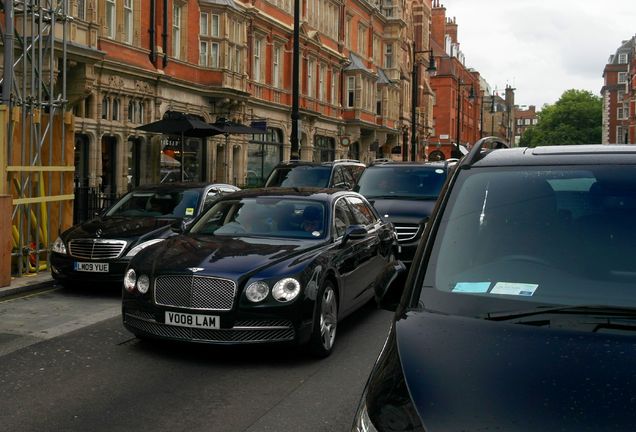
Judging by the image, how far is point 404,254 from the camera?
11133mm

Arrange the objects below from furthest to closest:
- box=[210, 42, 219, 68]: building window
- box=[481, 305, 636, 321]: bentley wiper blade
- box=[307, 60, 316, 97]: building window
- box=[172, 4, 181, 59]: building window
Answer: box=[307, 60, 316, 97]: building window → box=[210, 42, 219, 68]: building window → box=[172, 4, 181, 59]: building window → box=[481, 305, 636, 321]: bentley wiper blade

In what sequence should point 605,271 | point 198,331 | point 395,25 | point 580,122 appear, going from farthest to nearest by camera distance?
1. point 580,122
2. point 395,25
3. point 198,331
4. point 605,271

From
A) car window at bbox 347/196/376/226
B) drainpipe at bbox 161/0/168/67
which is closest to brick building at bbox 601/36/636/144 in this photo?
drainpipe at bbox 161/0/168/67

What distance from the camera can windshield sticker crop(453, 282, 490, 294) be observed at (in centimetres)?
289

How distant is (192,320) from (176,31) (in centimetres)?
1952

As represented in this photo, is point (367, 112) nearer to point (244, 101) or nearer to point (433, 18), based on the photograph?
point (244, 101)

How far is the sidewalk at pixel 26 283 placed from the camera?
30.7 ft

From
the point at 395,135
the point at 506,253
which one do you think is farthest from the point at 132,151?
the point at 395,135

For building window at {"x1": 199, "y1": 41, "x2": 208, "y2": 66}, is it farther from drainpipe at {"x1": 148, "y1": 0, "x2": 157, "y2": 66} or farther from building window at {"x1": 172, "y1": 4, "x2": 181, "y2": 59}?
drainpipe at {"x1": 148, "y1": 0, "x2": 157, "y2": 66}

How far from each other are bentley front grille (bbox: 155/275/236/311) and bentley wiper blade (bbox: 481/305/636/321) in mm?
3520

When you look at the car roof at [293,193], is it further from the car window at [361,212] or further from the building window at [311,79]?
the building window at [311,79]

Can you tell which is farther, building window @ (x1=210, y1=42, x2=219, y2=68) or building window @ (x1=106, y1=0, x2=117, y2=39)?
building window @ (x1=210, y1=42, x2=219, y2=68)

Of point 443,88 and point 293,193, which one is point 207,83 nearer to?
point 293,193

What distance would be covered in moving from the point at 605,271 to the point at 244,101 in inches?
966
